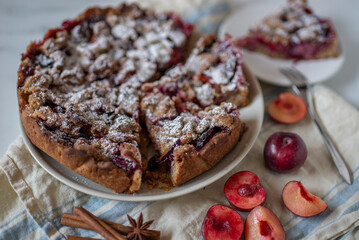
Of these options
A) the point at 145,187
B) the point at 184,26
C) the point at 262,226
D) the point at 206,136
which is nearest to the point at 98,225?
the point at 145,187

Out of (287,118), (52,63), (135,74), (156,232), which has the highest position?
(52,63)

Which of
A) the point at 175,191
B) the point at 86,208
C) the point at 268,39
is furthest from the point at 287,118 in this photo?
the point at 86,208

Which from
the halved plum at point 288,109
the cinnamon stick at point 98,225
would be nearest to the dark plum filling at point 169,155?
the cinnamon stick at point 98,225

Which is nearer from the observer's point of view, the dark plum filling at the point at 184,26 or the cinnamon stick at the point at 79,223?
the cinnamon stick at the point at 79,223

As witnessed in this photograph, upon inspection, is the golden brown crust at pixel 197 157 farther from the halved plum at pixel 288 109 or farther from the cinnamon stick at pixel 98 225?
the halved plum at pixel 288 109

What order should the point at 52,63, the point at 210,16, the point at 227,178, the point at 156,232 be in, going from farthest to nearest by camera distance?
1. the point at 210,16
2. the point at 52,63
3. the point at 227,178
4. the point at 156,232

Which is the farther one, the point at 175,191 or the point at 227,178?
the point at 227,178

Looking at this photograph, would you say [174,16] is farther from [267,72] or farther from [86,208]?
[86,208]
